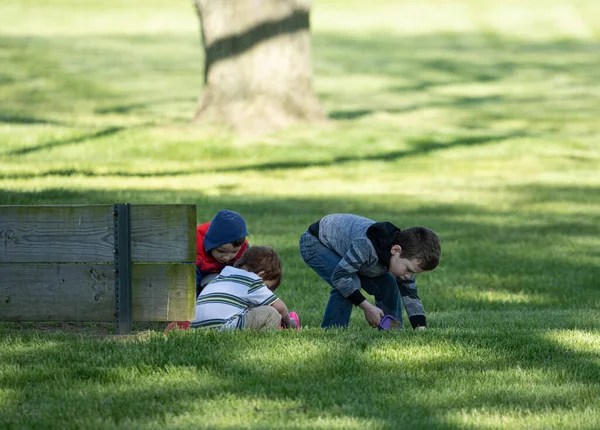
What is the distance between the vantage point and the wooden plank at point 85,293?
633 cm

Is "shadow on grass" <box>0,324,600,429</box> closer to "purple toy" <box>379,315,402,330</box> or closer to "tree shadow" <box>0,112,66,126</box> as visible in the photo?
"purple toy" <box>379,315,402,330</box>

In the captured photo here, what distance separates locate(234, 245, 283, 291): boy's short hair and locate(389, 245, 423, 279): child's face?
0.81 metres

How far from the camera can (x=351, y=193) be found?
14.4 meters

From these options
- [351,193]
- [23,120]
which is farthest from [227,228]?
[23,120]

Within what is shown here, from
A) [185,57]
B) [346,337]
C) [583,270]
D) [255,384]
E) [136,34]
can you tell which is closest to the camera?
[255,384]

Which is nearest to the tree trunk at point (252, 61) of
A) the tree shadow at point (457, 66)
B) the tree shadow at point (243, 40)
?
the tree shadow at point (243, 40)

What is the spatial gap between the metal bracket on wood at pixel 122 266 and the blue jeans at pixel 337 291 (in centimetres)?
136

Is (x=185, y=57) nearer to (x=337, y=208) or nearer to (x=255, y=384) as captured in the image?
(x=337, y=208)

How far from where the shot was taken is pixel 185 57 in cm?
3111

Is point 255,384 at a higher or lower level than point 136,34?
lower

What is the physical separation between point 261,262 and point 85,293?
1.16 m

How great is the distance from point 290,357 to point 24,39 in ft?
94.4

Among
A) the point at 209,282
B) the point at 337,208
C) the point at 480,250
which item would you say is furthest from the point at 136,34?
the point at 209,282

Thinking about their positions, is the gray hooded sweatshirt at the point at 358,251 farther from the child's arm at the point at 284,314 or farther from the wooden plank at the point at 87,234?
the wooden plank at the point at 87,234
